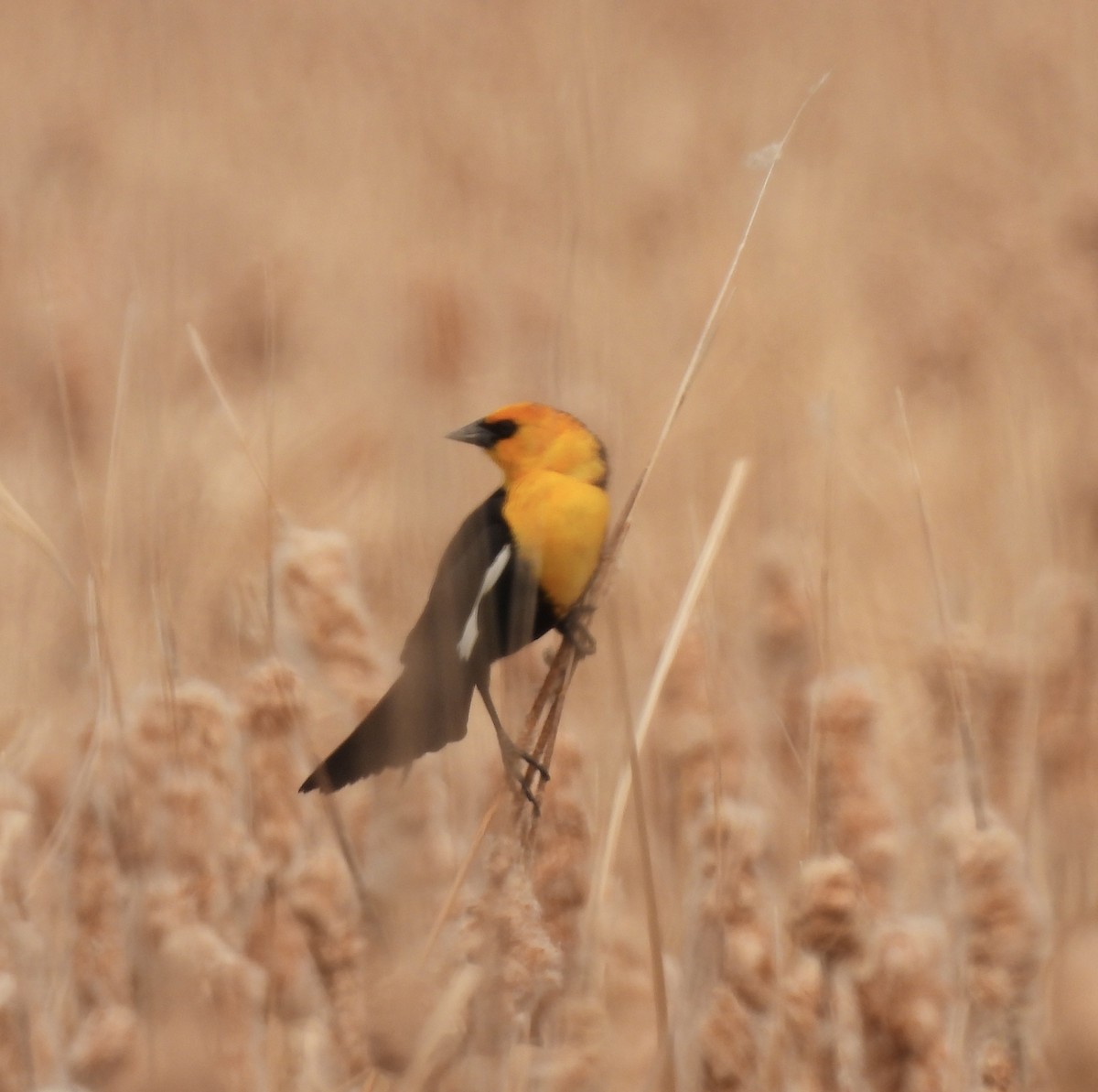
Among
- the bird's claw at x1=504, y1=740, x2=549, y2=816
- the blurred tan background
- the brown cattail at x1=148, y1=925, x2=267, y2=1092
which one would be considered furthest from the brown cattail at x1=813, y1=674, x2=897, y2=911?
the brown cattail at x1=148, y1=925, x2=267, y2=1092

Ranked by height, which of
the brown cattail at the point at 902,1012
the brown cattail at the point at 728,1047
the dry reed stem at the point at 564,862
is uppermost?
the dry reed stem at the point at 564,862

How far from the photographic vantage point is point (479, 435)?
157cm

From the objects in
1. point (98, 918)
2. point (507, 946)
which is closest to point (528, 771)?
point (507, 946)

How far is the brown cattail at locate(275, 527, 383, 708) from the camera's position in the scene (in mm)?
1108

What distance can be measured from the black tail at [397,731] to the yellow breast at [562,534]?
26 centimetres

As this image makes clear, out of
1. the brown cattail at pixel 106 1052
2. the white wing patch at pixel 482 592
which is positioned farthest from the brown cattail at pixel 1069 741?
the brown cattail at pixel 106 1052

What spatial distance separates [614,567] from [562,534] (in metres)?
0.34

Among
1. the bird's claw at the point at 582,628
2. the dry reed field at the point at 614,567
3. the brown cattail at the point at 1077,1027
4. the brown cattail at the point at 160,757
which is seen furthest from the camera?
the bird's claw at the point at 582,628

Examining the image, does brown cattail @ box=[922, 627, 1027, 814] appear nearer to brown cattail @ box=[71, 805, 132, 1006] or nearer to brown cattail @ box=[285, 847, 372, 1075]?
brown cattail @ box=[285, 847, 372, 1075]

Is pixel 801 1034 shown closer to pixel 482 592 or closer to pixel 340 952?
pixel 340 952

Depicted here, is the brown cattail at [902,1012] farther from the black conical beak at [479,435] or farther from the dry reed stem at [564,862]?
the black conical beak at [479,435]

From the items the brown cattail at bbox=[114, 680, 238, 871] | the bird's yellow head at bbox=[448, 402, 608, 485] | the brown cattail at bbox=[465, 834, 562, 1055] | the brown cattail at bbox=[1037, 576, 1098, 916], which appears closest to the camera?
the brown cattail at bbox=[465, 834, 562, 1055]

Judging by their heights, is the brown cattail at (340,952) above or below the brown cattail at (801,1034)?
above

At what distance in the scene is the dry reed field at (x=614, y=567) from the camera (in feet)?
3.12
